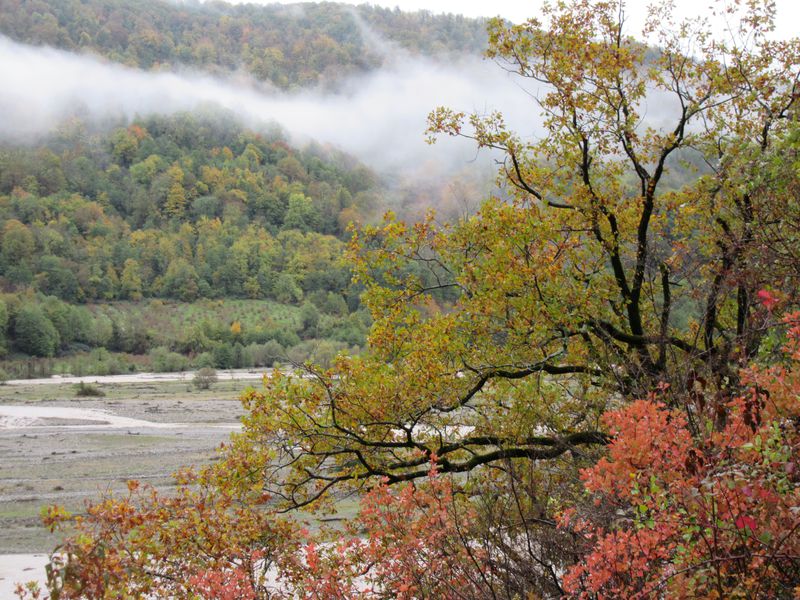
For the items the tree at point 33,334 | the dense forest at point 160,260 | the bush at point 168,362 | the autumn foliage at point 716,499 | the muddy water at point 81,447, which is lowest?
the muddy water at point 81,447

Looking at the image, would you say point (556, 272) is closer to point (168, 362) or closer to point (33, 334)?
point (168, 362)

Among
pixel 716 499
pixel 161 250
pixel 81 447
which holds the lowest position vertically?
pixel 81 447

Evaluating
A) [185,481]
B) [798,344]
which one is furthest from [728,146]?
[185,481]

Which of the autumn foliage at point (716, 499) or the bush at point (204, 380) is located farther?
the bush at point (204, 380)

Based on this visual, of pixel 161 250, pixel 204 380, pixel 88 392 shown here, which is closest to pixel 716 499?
pixel 88 392

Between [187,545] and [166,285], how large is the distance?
135 m

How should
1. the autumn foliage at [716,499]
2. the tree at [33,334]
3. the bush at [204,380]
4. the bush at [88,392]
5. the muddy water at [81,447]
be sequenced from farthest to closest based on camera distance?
the tree at [33,334] → the bush at [204,380] → the bush at [88,392] → the muddy water at [81,447] → the autumn foliage at [716,499]

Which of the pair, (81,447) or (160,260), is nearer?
(81,447)

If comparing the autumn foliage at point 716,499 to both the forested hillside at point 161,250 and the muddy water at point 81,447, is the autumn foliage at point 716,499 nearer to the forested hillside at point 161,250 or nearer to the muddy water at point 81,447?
the muddy water at point 81,447

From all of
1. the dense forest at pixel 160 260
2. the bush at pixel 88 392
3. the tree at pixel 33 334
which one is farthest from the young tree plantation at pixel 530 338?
the tree at pixel 33 334

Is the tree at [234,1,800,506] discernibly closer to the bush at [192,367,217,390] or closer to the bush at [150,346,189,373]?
the bush at [192,367,217,390]

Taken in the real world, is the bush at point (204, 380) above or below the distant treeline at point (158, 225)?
below

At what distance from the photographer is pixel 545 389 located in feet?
33.1

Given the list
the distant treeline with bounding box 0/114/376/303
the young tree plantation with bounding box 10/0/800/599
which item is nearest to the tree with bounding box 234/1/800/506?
Result: the young tree plantation with bounding box 10/0/800/599
